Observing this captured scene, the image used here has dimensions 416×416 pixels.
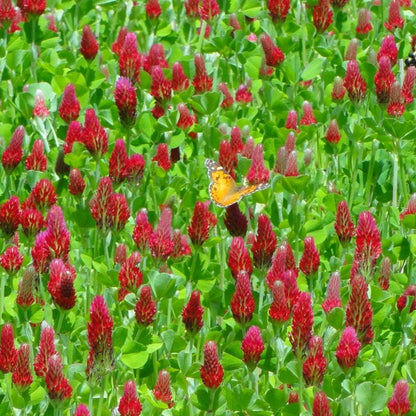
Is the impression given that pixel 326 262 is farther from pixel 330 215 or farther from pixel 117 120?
pixel 117 120

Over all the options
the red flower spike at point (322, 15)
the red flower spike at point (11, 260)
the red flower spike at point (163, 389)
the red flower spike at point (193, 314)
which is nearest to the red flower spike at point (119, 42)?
the red flower spike at point (322, 15)

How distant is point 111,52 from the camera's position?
6531mm

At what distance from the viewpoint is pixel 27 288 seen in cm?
384

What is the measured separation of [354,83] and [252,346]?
1.85m

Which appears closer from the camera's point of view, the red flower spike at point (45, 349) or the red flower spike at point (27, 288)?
the red flower spike at point (45, 349)

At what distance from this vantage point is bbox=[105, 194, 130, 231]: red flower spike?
4.20 metres

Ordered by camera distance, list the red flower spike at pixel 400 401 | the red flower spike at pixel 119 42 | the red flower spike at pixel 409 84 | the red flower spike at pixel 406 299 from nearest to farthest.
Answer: the red flower spike at pixel 400 401, the red flower spike at pixel 406 299, the red flower spike at pixel 409 84, the red flower spike at pixel 119 42

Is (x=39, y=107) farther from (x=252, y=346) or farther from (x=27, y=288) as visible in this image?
(x=252, y=346)

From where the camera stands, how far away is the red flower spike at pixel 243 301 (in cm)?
370

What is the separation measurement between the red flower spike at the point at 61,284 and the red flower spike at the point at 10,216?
0.44m

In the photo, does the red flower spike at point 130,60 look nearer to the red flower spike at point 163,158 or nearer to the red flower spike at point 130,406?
the red flower spike at point 163,158

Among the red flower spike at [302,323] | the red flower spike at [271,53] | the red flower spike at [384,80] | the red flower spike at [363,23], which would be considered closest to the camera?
the red flower spike at [302,323]

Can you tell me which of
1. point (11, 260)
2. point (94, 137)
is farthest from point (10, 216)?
point (94, 137)

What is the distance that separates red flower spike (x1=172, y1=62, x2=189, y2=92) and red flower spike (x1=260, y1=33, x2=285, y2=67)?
1.33ft
